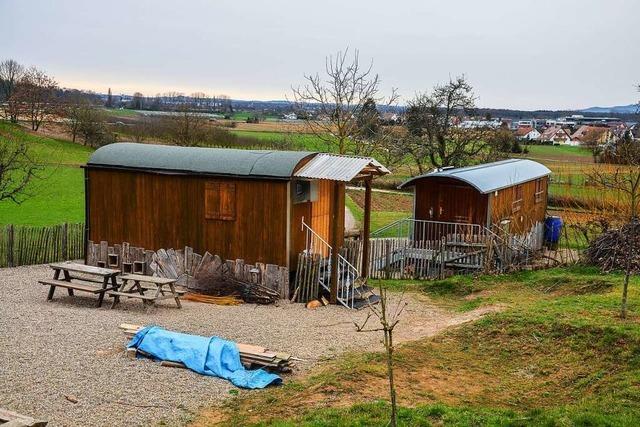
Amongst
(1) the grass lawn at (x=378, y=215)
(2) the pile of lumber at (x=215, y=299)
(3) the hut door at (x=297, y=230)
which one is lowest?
(1) the grass lawn at (x=378, y=215)

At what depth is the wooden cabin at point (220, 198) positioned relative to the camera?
1688cm

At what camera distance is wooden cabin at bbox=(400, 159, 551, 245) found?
21.6 meters

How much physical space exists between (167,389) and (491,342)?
19.6 ft

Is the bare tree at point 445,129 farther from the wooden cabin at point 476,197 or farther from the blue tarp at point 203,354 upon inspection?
the blue tarp at point 203,354

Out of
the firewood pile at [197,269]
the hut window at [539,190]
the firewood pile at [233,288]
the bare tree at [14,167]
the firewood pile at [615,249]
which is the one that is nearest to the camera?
the firewood pile at [233,288]

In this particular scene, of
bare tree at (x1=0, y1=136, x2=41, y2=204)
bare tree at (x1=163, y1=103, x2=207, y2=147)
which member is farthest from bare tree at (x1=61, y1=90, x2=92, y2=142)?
bare tree at (x1=163, y1=103, x2=207, y2=147)

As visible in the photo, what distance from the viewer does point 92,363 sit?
11.1 meters

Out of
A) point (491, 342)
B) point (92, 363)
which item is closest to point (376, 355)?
point (491, 342)

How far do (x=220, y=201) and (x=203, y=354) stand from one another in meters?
7.04

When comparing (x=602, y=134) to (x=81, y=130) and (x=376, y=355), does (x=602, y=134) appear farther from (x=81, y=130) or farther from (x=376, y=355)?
(x=376, y=355)

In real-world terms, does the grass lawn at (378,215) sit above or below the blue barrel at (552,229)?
below

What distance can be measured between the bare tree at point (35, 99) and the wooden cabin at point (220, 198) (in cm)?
2974

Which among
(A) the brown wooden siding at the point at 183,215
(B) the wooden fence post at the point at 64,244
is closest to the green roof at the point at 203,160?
(A) the brown wooden siding at the point at 183,215

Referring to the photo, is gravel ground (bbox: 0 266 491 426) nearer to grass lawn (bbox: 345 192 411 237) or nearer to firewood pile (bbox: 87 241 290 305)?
firewood pile (bbox: 87 241 290 305)
